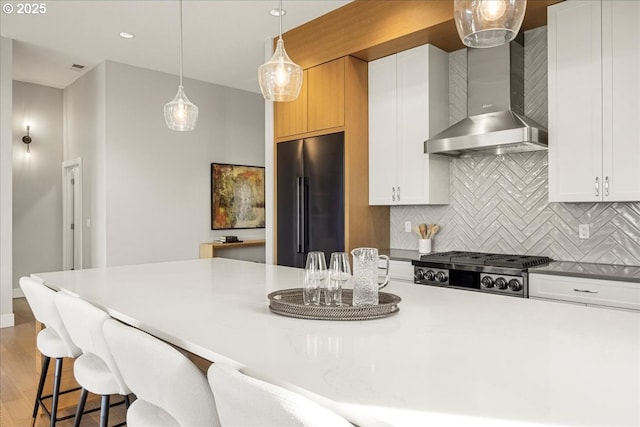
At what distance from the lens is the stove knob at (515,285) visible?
2.92 m

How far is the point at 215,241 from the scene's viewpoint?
631cm

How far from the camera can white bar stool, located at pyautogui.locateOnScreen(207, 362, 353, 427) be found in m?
0.79

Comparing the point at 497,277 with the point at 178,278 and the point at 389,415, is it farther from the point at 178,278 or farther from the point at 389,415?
the point at 389,415

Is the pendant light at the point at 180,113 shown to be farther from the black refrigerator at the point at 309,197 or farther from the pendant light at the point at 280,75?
the black refrigerator at the point at 309,197

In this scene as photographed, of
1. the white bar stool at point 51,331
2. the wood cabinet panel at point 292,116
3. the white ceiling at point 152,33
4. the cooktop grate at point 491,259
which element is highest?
the white ceiling at point 152,33

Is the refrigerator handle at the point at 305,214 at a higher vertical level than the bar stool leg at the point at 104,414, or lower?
higher

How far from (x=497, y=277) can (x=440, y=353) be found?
6.74ft

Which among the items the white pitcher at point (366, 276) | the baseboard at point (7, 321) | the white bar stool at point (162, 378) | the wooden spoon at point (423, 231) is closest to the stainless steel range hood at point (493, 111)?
the wooden spoon at point (423, 231)

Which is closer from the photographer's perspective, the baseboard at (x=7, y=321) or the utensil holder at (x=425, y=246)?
the utensil holder at (x=425, y=246)

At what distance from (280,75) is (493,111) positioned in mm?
1861

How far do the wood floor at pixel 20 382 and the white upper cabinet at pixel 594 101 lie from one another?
3.13m

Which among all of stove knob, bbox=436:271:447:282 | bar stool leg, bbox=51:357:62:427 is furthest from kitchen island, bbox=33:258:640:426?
stove knob, bbox=436:271:447:282

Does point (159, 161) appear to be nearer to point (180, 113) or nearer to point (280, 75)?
point (180, 113)

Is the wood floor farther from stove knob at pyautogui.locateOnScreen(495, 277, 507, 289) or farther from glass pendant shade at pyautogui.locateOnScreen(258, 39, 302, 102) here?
stove knob at pyautogui.locateOnScreen(495, 277, 507, 289)
